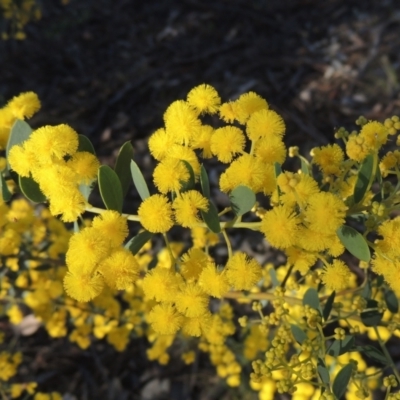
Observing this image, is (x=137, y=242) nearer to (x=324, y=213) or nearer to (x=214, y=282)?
(x=214, y=282)

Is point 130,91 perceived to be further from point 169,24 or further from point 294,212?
point 294,212

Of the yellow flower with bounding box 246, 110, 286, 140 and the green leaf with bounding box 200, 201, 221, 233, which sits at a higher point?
the yellow flower with bounding box 246, 110, 286, 140

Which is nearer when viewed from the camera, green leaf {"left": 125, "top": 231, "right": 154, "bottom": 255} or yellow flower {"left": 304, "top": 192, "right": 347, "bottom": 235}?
yellow flower {"left": 304, "top": 192, "right": 347, "bottom": 235}

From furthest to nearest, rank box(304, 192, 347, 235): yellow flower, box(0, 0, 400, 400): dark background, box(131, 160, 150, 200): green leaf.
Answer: box(0, 0, 400, 400): dark background, box(131, 160, 150, 200): green leaf, box(304, 192, 347, 235): yellow flower

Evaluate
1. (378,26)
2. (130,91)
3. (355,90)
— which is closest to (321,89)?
(355,90)

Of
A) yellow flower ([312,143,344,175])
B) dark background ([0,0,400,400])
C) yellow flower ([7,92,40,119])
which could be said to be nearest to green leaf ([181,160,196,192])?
yellow flower ([312,143,344,175])

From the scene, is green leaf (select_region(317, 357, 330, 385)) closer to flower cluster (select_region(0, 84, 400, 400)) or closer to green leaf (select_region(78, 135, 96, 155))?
flower cluster (select_region(0, 84, 400, 400))

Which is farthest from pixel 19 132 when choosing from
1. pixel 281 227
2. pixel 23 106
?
pixel 281 227
